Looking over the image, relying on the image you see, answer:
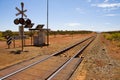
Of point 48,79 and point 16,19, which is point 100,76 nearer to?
point 48,79

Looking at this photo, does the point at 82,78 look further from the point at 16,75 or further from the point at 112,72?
the point at 16,75

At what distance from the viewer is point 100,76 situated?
8719mm

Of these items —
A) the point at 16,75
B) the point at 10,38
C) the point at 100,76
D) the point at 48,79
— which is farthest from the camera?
the point at 10,38

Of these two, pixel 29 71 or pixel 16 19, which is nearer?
pixel 29 71

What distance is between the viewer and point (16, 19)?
58.6 feet

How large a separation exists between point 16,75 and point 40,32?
59.6 feet

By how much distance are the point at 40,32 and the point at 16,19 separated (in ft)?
27.3

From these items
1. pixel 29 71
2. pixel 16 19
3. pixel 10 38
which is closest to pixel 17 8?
pixel 16 19

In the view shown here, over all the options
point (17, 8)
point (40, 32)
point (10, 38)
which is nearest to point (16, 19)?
point (17, 8)

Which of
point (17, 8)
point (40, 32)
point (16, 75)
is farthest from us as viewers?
point (40, 32)

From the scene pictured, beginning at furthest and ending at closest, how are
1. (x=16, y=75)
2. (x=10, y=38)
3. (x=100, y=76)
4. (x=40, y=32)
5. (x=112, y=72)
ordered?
(x=40, y=32), (x=10, y=38), (x=112, y=72), (x=100, y=76), (x=16, y=75)

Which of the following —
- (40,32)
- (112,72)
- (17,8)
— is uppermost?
(17,8)

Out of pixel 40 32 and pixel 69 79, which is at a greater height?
pixel 40 32

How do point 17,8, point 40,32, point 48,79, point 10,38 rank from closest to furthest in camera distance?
point 48,79, point 17,8, point 10,38, point 40,32
